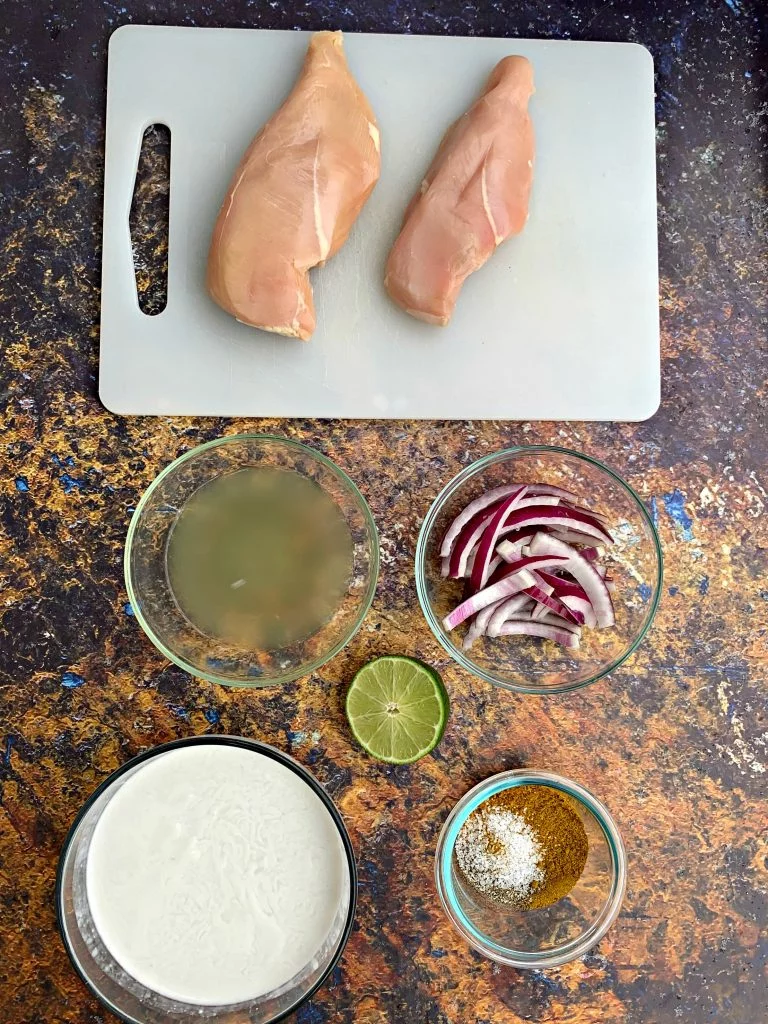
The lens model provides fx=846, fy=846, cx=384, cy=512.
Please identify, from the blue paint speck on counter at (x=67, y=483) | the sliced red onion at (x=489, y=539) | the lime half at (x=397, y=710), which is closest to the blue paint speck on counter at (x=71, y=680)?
the blue paint speck on counter at (x=67, y=483)

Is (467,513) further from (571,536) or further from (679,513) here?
(679,513)

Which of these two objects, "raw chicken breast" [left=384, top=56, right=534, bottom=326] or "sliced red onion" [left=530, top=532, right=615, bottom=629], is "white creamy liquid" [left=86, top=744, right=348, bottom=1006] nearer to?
"sliced red onion" [left=530, top=532, right=615, bottom=629]

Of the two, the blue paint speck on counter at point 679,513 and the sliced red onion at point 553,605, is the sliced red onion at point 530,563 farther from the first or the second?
the blue paint speck on counter at point 679,513

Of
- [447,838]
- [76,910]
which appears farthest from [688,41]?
[76,910]

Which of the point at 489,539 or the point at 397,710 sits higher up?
the point at 489,539

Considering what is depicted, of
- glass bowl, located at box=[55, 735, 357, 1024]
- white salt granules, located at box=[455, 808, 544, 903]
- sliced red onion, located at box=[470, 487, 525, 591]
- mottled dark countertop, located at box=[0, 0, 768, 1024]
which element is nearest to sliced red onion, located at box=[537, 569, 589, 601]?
sliced red onion, located at box=[470, 487, 525, 591]

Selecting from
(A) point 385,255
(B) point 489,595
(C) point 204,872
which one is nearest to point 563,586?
(B) point 489,595
